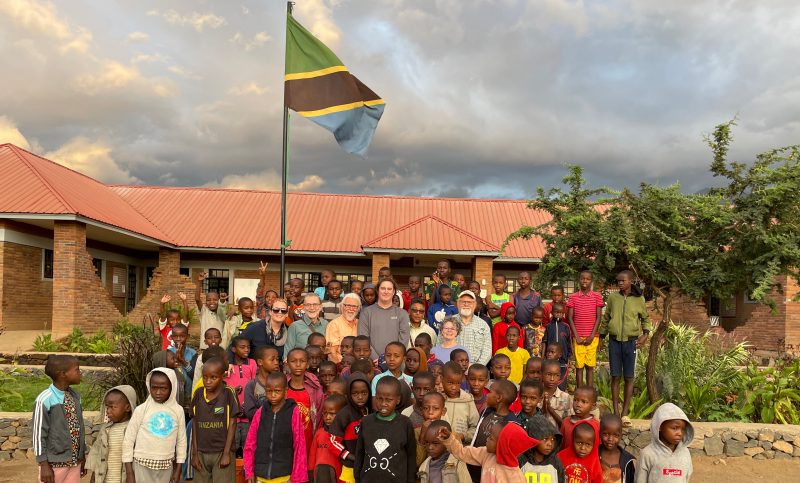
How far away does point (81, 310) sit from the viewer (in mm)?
13586

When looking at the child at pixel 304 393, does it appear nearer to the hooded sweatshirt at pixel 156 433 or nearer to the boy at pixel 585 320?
the hooded sweatshirt at pixel 156 433

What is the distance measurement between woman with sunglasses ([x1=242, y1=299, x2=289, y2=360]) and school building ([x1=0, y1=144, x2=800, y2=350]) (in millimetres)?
9597

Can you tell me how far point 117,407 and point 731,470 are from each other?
6093mm

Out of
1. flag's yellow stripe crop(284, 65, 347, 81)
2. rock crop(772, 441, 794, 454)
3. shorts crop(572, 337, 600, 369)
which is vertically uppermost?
flag's yellow stripe crop(284, 65, 347, 81)

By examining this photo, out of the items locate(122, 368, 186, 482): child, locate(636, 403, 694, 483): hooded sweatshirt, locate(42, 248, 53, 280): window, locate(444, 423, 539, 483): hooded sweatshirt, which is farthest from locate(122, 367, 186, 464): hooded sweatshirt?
locate(42, 248, 53, 280): window

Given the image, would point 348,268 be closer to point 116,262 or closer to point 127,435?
point 116,262

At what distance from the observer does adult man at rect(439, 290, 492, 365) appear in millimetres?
6031

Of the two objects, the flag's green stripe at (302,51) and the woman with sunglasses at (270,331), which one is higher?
the flag's green stripe at (302,51)

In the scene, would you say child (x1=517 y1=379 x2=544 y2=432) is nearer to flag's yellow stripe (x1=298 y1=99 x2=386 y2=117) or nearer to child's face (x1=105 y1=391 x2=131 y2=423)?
child's face (x1=105 y1=391 x2=131 y2=423)

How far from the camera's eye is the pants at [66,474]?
429 cm

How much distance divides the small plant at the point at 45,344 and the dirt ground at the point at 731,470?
20.8 ft

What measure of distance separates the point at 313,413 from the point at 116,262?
53.8ft

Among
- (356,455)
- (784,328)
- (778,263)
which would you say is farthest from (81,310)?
(784,328)

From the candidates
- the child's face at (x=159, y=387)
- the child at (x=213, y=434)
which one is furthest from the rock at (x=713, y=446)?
the child's face at (x=159, y=387)
